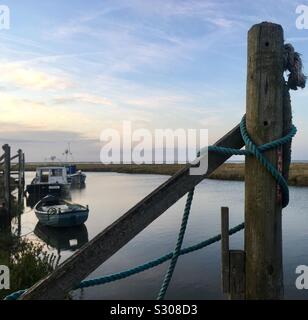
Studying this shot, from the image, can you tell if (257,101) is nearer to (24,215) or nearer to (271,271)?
(271,271)

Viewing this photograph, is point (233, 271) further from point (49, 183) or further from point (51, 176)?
point (51, 176)

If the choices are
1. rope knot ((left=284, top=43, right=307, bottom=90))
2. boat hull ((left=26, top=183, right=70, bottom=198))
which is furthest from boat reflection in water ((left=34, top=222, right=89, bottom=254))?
rope knot ((left=284, top=43, right=307, bottom=90))

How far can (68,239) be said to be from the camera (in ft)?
73.9

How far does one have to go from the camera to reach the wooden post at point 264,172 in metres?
2.85

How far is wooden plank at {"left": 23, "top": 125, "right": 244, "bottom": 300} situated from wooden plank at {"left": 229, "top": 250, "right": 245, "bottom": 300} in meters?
0.65

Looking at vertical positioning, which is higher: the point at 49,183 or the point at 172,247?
the point at 49,183

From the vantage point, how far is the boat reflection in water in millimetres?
20812

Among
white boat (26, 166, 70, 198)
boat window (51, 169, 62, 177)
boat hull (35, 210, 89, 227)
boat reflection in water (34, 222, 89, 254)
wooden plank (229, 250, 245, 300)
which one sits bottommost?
boat reflection in water (34, 222, 89, 254)

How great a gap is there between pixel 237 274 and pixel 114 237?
1011 millimetres

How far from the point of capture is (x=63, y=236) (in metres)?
23.2

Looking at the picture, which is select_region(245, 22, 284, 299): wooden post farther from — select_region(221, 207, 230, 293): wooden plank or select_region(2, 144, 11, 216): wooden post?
select_region(2, 144, 11, 216): wooden post

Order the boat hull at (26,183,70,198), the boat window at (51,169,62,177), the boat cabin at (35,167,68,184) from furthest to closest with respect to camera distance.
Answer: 1. the boat window at (51,169,62,177)
2. the boat cabin at (35,167,68,184)
3. the boat hull at (26,183,70,198)

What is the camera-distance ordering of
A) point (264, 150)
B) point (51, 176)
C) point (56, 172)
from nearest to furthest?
point (264, 150)
point (51, 176)
point (56, 172)

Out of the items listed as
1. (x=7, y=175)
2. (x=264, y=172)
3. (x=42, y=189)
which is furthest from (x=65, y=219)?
(x=264, y=172)
